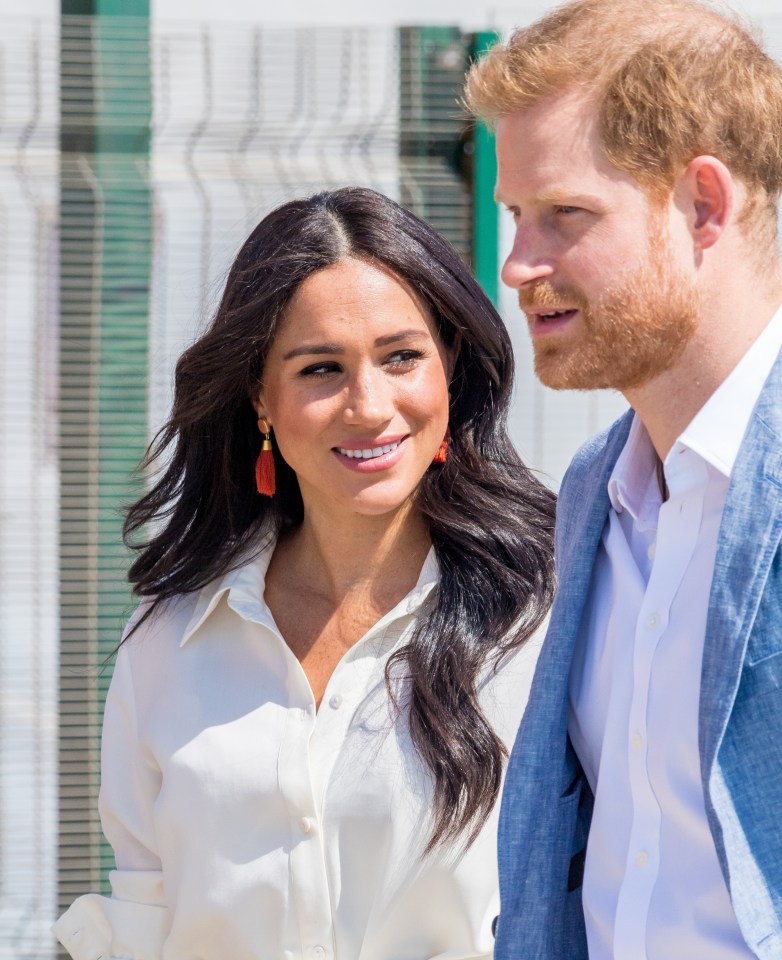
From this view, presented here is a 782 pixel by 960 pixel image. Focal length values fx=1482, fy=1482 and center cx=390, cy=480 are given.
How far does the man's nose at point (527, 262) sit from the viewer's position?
1.82 meters

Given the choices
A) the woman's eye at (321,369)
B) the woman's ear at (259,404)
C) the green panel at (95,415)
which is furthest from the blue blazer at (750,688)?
the green panel at (95,415)

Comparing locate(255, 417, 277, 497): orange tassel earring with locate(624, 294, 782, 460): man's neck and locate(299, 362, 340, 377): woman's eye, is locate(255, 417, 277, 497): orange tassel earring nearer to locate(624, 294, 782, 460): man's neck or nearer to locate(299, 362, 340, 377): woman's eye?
locate(299, 362, 340, 377): woman's eye

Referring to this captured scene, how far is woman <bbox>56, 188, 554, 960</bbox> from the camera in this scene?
2.41 metres

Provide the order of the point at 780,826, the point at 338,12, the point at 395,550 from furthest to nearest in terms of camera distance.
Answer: the point at 338,12 → the point at 395,550 → the point at 780,826

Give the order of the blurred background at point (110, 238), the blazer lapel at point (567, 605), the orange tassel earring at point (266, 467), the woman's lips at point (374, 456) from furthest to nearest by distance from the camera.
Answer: the blurred background at point (110, 238) → the orange tassel earring at point (266, 467) → the woman's lips at point (374, 456) → the blazer lapel at point (567, 605)

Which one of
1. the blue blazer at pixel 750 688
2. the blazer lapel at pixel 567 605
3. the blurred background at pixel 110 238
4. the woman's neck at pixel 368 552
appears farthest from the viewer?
the blurred background at pixel 110 238

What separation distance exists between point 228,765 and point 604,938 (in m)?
0.83

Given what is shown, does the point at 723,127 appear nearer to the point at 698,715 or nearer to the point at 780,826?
the point at 698,715

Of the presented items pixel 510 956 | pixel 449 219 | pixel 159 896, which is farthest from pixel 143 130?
pixel 510 956

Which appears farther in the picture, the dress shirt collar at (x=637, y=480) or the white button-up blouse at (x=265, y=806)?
the white button-up blouse at (x=265, y=806)

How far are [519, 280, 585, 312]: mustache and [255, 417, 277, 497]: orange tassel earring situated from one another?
3.44 feet

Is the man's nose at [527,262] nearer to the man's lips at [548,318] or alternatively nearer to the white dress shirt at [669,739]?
the man's lips at [548,318]

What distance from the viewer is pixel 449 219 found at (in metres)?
3.61

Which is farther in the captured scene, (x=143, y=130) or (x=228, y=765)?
(x=143, y=130)
